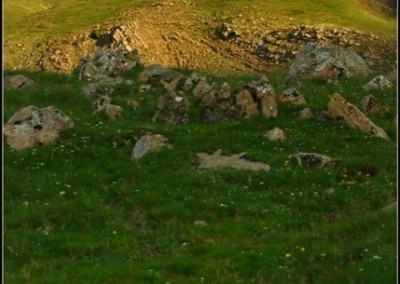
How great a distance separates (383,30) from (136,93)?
206 ft

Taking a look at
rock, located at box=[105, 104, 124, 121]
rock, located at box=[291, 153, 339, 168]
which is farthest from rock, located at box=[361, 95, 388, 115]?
rock, located at box=[105, 104, 124, 121]

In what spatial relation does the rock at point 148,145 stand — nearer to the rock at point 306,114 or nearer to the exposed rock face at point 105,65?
the rock at point 306,114

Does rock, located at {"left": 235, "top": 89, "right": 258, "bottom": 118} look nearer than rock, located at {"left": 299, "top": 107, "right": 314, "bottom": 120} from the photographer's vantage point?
No

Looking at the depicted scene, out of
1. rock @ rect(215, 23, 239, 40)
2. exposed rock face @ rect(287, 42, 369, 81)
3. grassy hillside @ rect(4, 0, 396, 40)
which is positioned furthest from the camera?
grassy hillside @ rect(4, 0, 396, 40)

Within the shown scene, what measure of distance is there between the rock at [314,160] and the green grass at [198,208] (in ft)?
1.14

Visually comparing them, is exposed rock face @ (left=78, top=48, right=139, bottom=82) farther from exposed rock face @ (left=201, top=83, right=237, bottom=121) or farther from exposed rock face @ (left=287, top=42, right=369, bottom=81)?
exposed rock face @ (left=201, top=83, right=237, bottom=121)

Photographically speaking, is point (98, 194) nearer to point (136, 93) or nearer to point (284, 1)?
point (136, 93)

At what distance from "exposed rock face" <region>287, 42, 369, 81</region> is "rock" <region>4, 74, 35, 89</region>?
17.1 metres

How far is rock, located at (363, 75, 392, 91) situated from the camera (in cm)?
3344

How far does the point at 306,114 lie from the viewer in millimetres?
28906

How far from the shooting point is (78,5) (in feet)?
407

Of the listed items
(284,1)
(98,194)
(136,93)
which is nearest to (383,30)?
(284,1)

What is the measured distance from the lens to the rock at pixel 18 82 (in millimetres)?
38875

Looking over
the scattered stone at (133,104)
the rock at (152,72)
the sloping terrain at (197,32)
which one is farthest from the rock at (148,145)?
the sloping terrain at (197,32)
